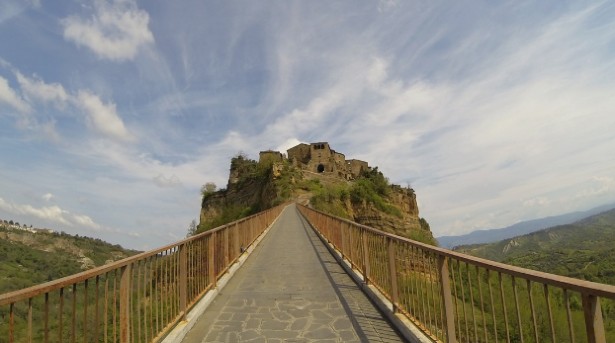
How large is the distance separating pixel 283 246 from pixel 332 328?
1008cm

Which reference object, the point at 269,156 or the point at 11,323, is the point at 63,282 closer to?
the point at 11,323

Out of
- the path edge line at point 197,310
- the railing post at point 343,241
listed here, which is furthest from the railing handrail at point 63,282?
the railing post at point 343,241

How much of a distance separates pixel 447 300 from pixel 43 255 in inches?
5269

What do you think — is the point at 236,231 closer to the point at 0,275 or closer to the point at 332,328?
the point at 332,328

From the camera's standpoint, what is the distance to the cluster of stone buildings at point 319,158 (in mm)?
70188

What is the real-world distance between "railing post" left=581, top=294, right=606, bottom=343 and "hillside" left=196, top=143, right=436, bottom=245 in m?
41.2

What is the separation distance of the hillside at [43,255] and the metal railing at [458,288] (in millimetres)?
73865

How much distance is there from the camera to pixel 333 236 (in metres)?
14.2

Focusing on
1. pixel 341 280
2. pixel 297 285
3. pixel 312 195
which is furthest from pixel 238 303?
pixel 312 195

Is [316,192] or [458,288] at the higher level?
[316,192]

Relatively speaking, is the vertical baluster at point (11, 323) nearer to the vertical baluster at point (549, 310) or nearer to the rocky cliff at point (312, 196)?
the vertical baluster at point (549, 310)

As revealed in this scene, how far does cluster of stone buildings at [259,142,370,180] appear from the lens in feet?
230

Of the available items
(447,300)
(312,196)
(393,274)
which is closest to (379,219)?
(312,196)

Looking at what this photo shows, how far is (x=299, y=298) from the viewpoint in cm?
750
